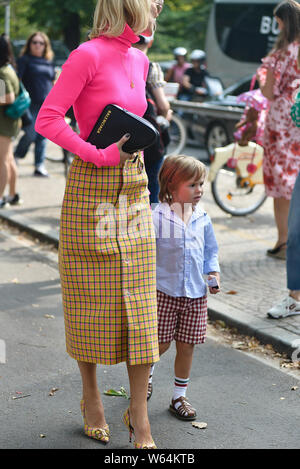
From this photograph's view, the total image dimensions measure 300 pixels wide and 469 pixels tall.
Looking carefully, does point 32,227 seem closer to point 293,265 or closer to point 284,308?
point 284,308

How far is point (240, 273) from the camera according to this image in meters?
6.86

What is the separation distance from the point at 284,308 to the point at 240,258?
1.79m

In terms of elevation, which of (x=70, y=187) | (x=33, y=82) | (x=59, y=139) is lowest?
(x=33, y=82)

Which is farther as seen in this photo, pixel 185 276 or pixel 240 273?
pixel 240 273

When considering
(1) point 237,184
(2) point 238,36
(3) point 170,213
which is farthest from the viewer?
(2) point 238,36

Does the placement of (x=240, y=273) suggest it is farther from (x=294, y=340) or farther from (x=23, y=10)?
(x=23, y=10)

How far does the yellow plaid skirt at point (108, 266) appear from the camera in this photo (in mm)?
3471

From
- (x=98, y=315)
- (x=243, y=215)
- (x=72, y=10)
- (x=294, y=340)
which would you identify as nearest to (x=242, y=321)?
(x=294, y=340)

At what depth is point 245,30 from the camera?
19.4 meters

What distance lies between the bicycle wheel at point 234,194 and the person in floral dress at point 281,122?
1.60 m

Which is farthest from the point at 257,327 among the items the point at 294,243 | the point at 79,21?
the point at 79,21

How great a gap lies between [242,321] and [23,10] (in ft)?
86.1

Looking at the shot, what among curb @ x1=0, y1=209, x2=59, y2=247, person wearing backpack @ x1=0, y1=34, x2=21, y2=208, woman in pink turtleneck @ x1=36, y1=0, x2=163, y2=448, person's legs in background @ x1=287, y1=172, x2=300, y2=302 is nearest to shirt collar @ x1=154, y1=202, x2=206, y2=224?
woman in pink turtleneck @ x1=36, y1=0, x2=163, y2=448

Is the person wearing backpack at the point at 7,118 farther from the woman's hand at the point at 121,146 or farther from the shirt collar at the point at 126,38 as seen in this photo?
the woman's hand at the point at 121,146
